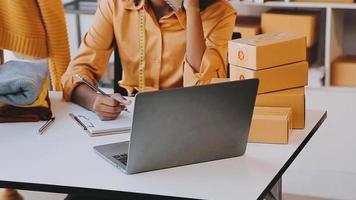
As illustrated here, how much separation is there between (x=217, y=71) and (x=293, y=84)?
1.62ft

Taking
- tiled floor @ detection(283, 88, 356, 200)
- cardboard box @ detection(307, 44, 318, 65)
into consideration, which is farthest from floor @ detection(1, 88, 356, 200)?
cardboard box @ detection(307, 44, 318, 65)

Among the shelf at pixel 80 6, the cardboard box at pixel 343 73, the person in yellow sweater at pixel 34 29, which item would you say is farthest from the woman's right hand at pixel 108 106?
the shelf at pixel 80 6

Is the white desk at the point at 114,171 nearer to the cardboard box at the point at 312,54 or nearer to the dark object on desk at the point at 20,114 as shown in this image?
the dark object on desk at the point at 20,114

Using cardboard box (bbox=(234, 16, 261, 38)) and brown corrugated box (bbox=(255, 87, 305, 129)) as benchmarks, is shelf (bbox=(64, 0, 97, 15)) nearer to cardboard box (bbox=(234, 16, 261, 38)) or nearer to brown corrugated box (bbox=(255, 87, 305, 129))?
cardboard box (bbox=(234, 16, 261, 38))

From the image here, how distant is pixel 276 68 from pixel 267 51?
0.06 m

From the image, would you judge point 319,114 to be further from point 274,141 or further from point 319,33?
point 319,33

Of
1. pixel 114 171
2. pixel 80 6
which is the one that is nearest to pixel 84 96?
pixel 114 171

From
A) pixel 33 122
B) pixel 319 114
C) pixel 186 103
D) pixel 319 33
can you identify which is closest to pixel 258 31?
pixel 319 33

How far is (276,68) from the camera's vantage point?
6.81ft

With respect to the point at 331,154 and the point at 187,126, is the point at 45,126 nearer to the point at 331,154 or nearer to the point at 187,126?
the point at 187,126

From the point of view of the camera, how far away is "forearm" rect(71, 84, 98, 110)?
2.30 meters

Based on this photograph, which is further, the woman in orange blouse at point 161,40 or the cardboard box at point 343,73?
the cardboard box at point 343,73

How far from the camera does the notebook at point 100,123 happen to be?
2.08 meters

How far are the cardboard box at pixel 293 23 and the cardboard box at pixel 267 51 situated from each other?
1.34m
